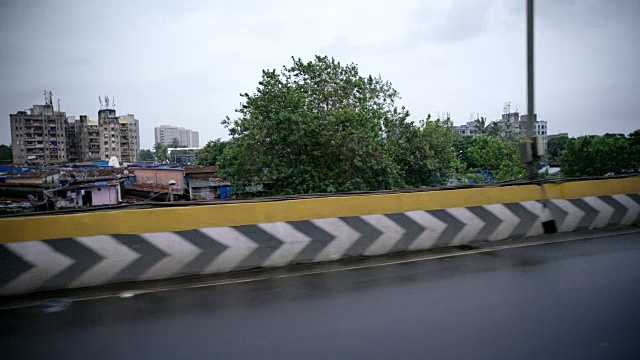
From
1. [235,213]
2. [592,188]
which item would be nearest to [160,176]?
[235,213]

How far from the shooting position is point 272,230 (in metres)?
5.27

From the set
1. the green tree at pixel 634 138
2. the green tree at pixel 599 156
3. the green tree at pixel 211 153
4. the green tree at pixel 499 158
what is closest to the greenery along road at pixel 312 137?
the green tree at pixel 499 158

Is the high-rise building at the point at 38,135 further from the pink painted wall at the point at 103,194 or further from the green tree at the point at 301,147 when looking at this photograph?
the green tree at the point at 301,147

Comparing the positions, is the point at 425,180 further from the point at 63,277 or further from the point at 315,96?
the point at 63,277

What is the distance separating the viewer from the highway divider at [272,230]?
4.43 m

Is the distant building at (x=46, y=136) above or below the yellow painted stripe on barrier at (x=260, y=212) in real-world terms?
above

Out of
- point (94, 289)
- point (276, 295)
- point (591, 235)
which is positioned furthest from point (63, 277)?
point (591, 235)

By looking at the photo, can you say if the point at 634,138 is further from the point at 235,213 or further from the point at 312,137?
the point at 235,213

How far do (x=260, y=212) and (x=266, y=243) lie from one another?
42 centimetres

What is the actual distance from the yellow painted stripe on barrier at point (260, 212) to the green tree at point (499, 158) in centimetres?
3858

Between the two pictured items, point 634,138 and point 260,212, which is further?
point 634,138

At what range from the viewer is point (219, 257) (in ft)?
16.6

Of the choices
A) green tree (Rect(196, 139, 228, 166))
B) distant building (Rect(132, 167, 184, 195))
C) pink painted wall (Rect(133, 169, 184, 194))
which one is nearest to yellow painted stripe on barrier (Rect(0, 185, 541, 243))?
distant building (Rect(132, 167, 184, 195))

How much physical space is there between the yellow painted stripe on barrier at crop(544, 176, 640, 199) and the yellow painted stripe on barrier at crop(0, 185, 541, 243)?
630 millimetres
